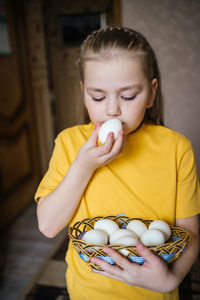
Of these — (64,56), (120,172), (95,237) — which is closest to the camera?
(95,237)

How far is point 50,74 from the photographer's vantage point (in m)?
3.41

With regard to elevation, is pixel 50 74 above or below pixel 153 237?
above

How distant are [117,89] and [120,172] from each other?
0.27 metres

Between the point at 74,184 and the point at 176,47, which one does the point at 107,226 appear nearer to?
the point at 74,184

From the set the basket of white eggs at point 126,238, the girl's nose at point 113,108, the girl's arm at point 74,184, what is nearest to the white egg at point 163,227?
the basket of white eggs at point 126,238

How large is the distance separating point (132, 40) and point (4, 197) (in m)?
2.08

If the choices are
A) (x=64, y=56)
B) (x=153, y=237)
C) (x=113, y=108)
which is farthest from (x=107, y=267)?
(x=64, y=56)

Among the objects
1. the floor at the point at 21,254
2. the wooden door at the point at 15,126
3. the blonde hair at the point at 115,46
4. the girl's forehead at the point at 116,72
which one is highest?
the blonde hair at the point at 115,46

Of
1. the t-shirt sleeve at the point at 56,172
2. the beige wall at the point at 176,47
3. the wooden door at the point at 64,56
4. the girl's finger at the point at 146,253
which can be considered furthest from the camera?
the wooden door at the point at 64,56

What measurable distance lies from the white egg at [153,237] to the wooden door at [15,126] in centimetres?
191

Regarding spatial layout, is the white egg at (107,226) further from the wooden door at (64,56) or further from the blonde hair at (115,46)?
the wooden door at (64,56)

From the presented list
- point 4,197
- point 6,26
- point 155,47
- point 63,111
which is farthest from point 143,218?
point 63,111

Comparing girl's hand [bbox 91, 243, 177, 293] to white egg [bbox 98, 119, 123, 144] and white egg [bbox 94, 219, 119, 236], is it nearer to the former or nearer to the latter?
white egg [bbox 94, 219, 119, 236]

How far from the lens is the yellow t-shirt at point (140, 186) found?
0.81 m
